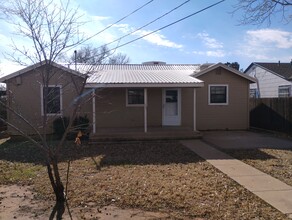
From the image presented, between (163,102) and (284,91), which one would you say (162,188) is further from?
(284,91)

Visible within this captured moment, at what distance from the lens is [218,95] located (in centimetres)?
1797

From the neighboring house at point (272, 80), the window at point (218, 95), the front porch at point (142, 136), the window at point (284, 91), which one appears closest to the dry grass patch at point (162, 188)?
the front porch at point (142, 136)

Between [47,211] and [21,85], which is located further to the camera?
[21,85]

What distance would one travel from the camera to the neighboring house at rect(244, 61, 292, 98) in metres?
26.2

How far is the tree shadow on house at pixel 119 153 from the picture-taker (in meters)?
9.90

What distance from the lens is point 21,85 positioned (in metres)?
16.0

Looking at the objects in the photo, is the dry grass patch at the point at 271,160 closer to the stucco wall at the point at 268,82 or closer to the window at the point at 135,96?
the window at the point at 135,96

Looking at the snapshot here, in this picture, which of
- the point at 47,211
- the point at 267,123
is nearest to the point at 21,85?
the point at 47,211

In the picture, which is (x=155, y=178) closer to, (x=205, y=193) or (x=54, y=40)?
(x=205, y=193)

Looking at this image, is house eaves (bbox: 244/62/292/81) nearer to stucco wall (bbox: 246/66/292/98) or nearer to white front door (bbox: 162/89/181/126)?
stucco wall (bbox: 246/66/292/98)

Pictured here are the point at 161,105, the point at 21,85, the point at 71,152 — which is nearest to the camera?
the point at 71,152

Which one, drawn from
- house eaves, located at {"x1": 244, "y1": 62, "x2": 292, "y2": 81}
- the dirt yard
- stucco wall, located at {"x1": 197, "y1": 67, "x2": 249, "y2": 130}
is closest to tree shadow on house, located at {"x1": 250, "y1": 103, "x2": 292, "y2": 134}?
stucco wall, located at {"x1": 197, "y1": 67, "x2": 249, "y2": 130}

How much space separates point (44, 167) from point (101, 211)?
4247 mm

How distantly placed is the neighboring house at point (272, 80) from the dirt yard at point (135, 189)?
18.5 metres
